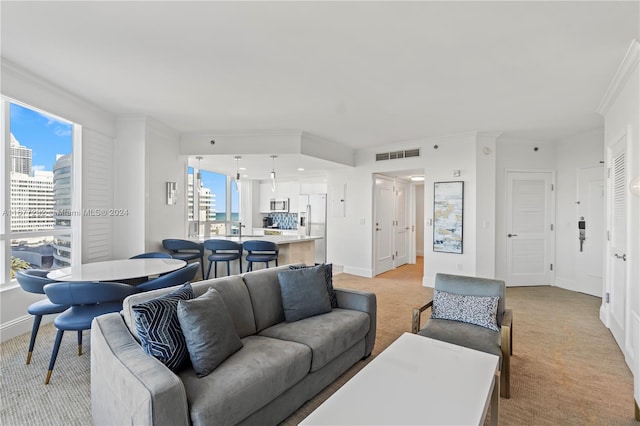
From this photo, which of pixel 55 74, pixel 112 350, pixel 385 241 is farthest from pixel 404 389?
pixel 385 241

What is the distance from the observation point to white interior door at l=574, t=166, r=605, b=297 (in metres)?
5.13

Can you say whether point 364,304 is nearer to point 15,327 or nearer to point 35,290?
point 35,290

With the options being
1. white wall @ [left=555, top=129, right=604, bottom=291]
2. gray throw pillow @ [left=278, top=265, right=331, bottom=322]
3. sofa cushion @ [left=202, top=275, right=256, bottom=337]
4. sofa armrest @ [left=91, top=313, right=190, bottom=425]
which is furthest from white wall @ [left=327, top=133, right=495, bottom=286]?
sofa armrest @ [left=91, top=313, right=190, bottom=425]

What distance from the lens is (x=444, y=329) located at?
2.51 m

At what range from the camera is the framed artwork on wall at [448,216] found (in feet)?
17.8

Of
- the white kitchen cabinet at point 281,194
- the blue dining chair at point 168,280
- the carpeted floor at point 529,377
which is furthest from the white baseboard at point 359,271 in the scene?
the blue dining chair at point 168,280

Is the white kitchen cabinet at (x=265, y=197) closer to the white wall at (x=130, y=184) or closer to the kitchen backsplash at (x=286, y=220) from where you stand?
the kitchen backsplash at (x=286, y=220)

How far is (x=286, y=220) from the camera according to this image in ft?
30.1

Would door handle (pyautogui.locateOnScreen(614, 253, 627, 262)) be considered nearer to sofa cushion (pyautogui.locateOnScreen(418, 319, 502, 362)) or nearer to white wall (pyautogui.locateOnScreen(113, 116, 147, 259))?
sofa cushion (pyautogui.locateOnScreen(418, 319, 502, 362))

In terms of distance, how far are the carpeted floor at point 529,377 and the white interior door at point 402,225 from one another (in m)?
3.60

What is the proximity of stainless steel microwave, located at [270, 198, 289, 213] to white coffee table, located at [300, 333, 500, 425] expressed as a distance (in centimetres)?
694

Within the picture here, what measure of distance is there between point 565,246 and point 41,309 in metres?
7.31

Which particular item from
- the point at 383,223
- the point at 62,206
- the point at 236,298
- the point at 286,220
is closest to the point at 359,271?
the point at 383,223

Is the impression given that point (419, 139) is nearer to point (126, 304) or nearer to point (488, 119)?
point (488, 119)
